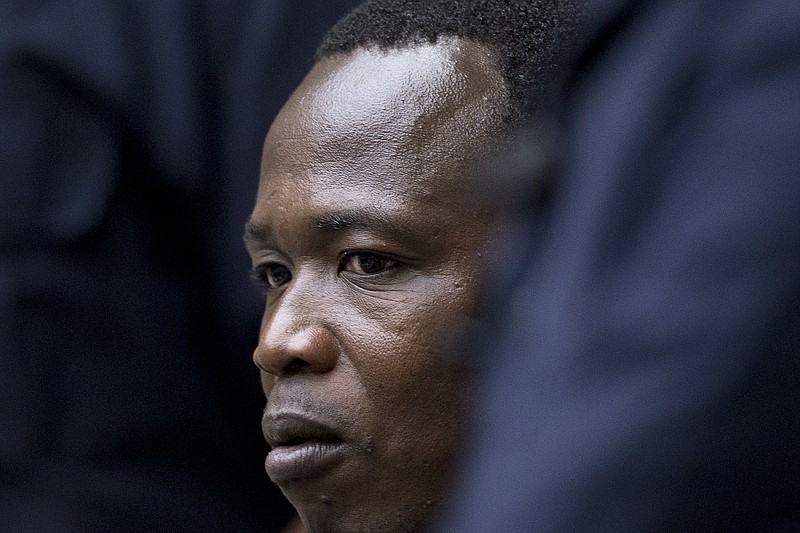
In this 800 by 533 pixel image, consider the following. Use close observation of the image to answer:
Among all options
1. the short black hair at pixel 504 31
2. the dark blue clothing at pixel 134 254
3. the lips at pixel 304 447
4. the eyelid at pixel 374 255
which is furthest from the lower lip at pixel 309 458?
the dark blue clothing at pixel 134 254

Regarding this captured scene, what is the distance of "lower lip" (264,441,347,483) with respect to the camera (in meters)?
1.30

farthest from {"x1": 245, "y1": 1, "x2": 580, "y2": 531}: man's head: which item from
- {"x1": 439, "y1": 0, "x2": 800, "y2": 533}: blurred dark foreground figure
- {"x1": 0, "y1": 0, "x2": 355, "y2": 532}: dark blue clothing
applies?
{"x1": 0, "y1": 0, "x2": 355, "y2": 532}: dark blue clothing

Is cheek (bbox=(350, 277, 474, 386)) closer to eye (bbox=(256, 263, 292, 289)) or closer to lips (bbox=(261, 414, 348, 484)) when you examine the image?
lips (bbox=(261, 414, 348, 484))

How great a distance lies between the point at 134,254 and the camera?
2.04m

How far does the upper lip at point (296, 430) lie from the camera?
1.29 meters

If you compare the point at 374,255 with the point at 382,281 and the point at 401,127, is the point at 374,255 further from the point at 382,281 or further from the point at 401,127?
the point at 401,127

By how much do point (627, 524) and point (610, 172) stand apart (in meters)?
0.24

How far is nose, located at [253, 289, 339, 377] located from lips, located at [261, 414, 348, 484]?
6 centimetres

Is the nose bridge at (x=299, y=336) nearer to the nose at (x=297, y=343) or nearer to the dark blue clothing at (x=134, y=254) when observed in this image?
the nose at (x=297, y=343)

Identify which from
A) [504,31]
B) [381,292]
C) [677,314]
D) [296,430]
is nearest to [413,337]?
[381,292]

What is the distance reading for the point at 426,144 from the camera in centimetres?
135

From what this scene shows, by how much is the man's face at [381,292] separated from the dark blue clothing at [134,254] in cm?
68

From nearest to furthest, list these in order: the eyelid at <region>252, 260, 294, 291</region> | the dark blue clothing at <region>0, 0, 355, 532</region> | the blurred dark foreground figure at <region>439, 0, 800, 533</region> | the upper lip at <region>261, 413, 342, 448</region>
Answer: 1. the blurred dark foreground figure at <region>439, 0, 800, 533</region>
2. the upper lip at <region>261, 413, 342, 448</region>
3. the eyelid at <region>252, 260, 294, 291</region>
4. the dark blue clothing at <region>0, 0, 355, 532</region>

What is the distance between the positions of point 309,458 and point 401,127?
39 cm
